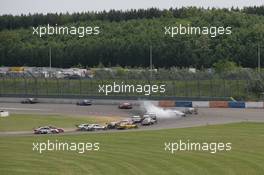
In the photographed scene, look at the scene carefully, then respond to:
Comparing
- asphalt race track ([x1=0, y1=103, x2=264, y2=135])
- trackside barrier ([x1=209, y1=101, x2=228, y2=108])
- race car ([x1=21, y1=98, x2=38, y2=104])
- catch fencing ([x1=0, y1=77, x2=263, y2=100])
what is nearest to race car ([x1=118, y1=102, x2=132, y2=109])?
asphalt race track ([x1=0, y1=103, x2=264, y2=135])

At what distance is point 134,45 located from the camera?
112 metres

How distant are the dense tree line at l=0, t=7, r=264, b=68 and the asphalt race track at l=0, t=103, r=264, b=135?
39.1m

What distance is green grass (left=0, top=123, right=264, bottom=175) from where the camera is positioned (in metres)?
27.7

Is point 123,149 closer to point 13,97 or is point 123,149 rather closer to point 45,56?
point 13,97

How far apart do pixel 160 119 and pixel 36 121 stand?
10326mm

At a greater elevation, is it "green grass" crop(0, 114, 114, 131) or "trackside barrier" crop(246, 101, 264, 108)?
"trackside barrier" crop(246, 101, 264, 108)

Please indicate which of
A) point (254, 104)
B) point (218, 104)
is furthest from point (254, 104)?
point (218, 104)

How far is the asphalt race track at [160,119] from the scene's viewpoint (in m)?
52.4

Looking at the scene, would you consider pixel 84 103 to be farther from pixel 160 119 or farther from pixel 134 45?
pixel 134 45

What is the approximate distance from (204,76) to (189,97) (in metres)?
8.30

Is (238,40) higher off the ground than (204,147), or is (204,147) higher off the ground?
(238,40)

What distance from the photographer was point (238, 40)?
104438 mm

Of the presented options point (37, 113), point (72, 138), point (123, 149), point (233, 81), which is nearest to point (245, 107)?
point (233, 81)

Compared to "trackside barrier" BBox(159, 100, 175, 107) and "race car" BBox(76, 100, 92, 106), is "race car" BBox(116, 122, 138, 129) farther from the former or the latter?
"race car" BBox(76, 100, 92, 106)
